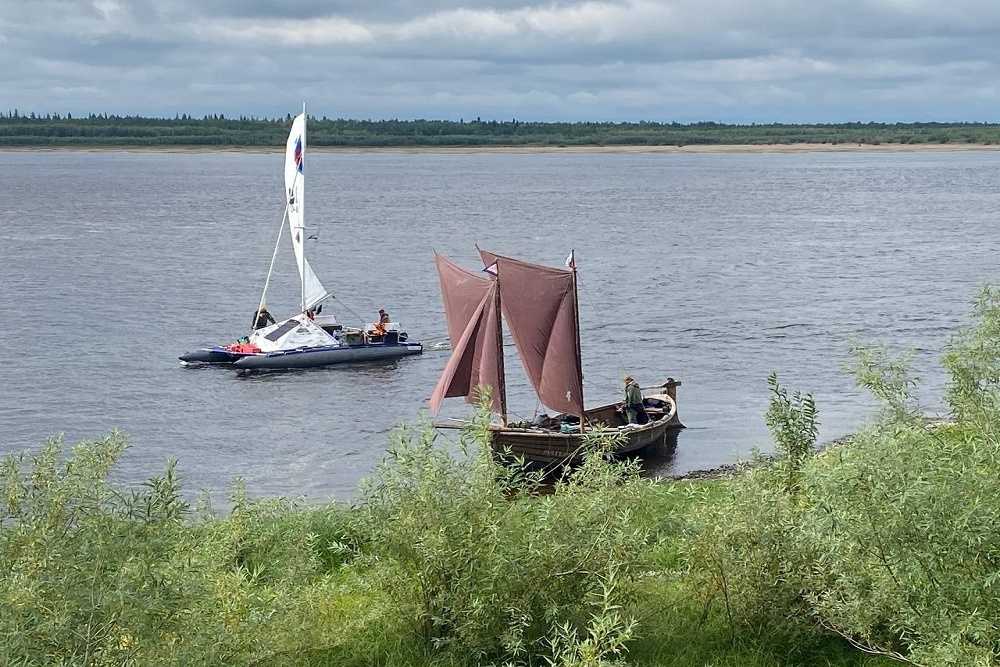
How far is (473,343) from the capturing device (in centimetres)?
2728

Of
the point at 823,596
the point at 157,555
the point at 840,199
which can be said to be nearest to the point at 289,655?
the point at 157,555

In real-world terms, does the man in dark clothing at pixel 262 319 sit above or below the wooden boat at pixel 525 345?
below

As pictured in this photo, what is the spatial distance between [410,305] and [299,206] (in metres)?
9.79

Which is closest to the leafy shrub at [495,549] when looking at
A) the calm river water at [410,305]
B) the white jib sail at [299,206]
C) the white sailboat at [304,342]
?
the calm river water at [410,305]

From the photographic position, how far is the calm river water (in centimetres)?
3250

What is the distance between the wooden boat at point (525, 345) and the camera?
26625 millimetres

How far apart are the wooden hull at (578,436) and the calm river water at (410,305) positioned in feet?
3.34

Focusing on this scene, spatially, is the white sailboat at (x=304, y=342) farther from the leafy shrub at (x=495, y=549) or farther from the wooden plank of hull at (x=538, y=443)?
the leafy shrub at (x=495, y=549)

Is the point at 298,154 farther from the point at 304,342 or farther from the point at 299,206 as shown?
the point at 304,342

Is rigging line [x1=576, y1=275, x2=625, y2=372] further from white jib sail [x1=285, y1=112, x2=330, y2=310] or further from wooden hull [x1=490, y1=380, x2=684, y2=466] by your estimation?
white jib sail [x1=285, y1=112, x2=330, y2=310]

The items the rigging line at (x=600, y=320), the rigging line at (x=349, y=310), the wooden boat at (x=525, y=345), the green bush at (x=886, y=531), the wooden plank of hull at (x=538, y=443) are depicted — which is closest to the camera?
the green bush at (x=886, y=531)

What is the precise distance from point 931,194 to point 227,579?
124958 mm

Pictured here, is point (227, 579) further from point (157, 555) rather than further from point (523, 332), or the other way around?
point (523, 332)

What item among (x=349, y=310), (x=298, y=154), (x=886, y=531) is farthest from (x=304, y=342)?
(x=886, y=531)
